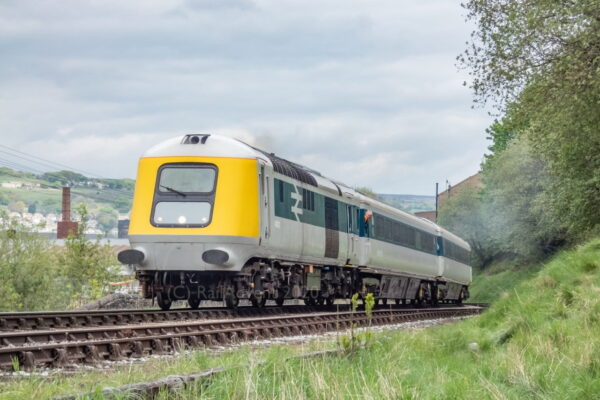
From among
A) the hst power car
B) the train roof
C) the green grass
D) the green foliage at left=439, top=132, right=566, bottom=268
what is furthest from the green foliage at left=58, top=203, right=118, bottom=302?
the train roof

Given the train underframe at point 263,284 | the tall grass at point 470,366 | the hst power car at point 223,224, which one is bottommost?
the tall grass at point 470,366

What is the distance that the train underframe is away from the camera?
18.0 m

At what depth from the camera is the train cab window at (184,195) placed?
1750 centimetres

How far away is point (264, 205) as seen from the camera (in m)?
18.2

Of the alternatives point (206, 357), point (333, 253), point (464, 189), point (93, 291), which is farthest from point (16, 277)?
point (206, 357)

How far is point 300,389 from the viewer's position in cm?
682

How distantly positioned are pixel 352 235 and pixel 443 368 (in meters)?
15.6

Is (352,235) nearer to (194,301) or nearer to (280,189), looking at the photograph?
(280,189)

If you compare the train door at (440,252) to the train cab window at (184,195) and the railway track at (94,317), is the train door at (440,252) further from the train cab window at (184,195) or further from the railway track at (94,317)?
the train cab window at (184,195)

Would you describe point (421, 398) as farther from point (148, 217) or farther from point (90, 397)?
point (148, 217)

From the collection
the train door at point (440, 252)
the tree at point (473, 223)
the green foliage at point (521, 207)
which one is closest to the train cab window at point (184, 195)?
the train door at point (440, 252)

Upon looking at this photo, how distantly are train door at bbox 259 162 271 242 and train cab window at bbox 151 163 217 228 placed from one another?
1.03 metres

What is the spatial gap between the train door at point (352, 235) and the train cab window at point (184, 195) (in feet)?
24.8

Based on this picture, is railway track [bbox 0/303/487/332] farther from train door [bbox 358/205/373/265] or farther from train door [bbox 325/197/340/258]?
train door [bbox 358/205/373/265]
